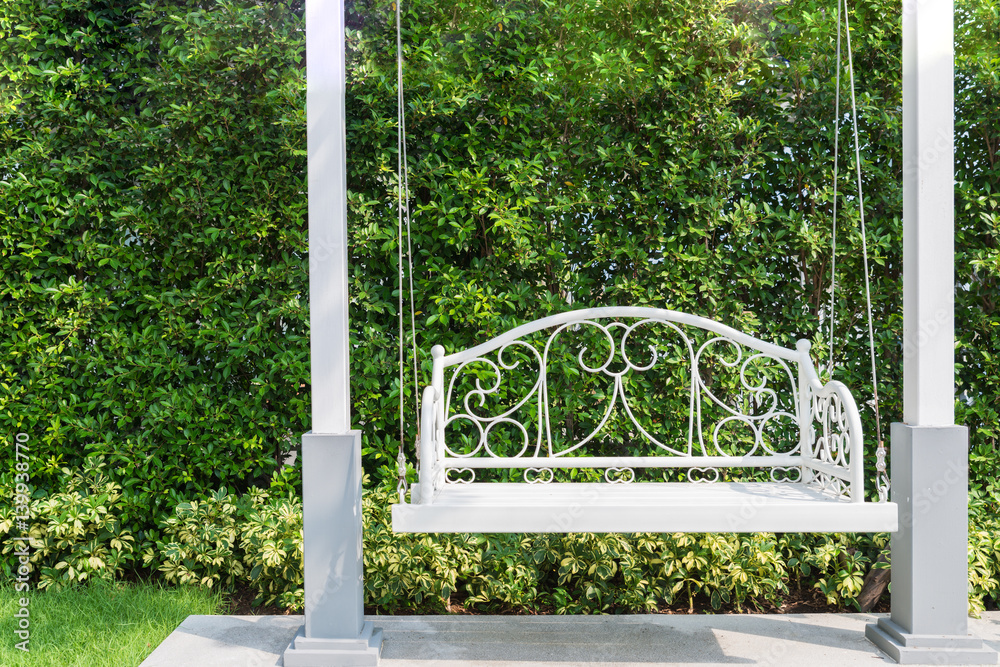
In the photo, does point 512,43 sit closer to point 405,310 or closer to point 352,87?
point 352,87

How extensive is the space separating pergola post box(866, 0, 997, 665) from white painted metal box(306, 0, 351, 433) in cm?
184

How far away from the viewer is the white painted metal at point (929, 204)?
227 cm

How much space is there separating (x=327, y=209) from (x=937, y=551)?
2263 millimetres

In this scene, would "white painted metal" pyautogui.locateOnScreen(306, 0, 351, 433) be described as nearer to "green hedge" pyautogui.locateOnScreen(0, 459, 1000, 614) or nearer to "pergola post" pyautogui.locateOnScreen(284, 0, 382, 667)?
"pergola post" pyautogui.locateOnScreen(284, 0, 382, 667)

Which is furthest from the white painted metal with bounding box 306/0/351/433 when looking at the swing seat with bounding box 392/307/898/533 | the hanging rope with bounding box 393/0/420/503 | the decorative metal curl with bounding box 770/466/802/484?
the decorative metal curl with bounding box 770/466/802/484

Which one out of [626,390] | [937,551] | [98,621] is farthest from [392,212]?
[937,551]

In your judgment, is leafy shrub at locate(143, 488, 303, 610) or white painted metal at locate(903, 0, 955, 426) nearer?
white painted metal at locate(903, 0, 955, 426)

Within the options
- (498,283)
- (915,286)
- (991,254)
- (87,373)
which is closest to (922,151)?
(915,286)

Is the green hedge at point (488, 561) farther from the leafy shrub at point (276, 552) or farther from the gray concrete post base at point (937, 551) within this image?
the gray concrete post base at point (937, 551)

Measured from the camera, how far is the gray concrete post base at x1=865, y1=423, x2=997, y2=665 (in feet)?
7.50

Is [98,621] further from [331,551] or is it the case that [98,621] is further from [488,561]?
[488,561]

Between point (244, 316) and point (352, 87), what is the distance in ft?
3.64

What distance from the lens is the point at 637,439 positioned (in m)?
3.12

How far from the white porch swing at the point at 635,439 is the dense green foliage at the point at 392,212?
0.23 m
